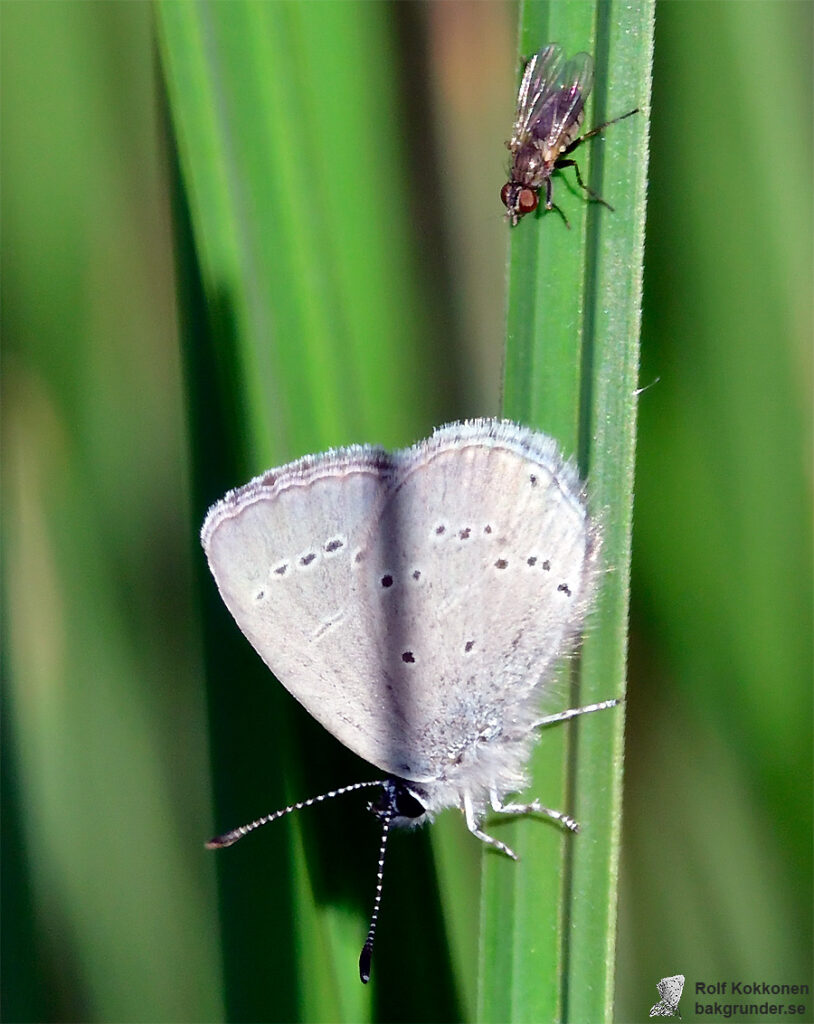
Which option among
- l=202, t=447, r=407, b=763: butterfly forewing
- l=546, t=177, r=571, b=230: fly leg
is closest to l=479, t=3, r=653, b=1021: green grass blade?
l=546, t=177, r=571, b=230: fly leg

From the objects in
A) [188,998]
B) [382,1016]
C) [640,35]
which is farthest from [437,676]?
[640,35]

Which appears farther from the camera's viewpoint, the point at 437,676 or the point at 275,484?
the point at 437,676

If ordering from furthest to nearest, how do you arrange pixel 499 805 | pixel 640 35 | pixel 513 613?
pixel 513 613 → pixel 499 805 → pixel 640 35

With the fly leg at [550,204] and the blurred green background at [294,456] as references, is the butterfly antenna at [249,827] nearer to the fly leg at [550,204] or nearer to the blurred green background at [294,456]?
the blurred green background at [294,456]

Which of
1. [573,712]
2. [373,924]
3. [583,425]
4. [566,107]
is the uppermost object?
[566,107]

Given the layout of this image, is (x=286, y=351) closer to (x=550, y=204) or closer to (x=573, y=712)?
(x=550, y=204)

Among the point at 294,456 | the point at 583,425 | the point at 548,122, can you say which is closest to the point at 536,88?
the point at 548,122

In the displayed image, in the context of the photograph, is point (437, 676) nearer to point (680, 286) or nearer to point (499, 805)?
point (499, 805)
